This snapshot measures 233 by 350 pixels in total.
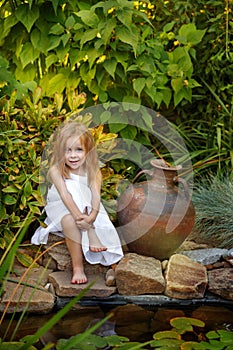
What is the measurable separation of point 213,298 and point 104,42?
71.1 inches

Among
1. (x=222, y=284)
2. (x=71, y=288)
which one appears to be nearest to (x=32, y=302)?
(x=71, y=288)

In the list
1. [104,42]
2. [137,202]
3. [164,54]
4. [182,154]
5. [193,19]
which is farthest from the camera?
[193,19]

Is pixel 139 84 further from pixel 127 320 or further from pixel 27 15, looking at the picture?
pixel 127 320

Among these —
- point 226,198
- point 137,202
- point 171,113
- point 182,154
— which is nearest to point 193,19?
point 171,113

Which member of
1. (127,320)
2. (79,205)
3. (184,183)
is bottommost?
(127,320)

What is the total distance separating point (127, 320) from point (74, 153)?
101 cm

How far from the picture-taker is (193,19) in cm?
557

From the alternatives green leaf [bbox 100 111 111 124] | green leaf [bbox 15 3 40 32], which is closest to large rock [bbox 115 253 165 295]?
green leaf [bbox 100 111 111 124]

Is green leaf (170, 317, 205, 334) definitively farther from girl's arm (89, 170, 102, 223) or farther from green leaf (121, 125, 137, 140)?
green leaf (121, 125, 137, 140)

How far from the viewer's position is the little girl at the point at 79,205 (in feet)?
12.5

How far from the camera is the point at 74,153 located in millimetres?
3834

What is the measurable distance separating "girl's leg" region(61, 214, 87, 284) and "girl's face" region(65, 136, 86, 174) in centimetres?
32

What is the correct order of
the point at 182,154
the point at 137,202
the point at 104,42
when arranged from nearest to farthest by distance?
the point at 137,202, the point at 104,42, the point at 182,154

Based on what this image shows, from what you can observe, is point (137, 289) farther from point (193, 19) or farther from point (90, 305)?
point (193, 19)
